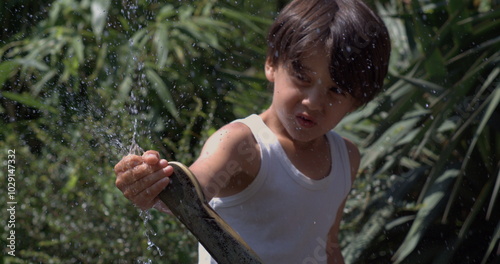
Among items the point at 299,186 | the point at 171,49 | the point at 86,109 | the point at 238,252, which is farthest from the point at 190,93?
the point at 238,252

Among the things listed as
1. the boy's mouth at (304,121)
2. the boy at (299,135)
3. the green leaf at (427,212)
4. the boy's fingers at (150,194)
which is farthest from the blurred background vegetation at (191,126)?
the boy's fingers at (150,194)

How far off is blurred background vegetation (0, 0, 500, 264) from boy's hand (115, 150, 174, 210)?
114 cm

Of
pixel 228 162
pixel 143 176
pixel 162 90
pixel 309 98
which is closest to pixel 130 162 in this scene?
Result: pixel 143 176

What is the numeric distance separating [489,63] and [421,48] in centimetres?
30

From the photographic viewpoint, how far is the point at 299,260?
6.08ft

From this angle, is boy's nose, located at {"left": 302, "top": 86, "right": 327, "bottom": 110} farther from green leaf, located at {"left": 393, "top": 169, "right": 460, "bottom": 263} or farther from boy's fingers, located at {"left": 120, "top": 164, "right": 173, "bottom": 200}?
green leaf, located at {"left": 393, "top": 169, "right": 460, "bottom": 263}

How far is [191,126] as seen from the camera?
304 cm

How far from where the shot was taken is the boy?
1.76 m

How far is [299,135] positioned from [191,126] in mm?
1272

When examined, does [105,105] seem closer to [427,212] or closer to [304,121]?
[427,212]

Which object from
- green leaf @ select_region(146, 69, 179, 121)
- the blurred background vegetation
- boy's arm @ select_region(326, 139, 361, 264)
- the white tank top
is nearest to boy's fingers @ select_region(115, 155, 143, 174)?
the white tank top

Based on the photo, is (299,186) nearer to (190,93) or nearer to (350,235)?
(350,235)

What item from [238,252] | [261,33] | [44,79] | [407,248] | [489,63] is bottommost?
[407,248]

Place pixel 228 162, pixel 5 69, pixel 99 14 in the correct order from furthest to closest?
pixel 99 14
pixel 5 69
pixel 228 162
